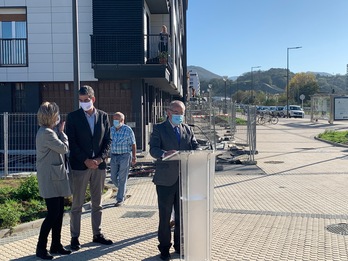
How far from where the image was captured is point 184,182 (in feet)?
14.6

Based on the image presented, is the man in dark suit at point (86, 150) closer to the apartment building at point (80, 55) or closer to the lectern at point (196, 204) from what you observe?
the lectern at point (196, 204)

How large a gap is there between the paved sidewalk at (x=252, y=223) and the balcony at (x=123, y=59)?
578cm

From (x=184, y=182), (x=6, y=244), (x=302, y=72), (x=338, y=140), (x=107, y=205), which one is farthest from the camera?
(x=302, y=72)

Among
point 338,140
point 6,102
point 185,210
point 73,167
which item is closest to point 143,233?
point 73,167

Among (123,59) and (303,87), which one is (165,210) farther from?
(303,87)

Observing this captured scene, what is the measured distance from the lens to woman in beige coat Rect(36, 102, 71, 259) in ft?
16.8

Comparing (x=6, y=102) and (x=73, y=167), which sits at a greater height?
(x=6, y=102)

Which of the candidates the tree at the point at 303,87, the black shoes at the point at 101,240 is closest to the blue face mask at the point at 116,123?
the black shoes at the point at 101,240

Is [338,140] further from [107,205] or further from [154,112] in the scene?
[107,205]

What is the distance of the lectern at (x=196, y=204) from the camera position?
4.45 m

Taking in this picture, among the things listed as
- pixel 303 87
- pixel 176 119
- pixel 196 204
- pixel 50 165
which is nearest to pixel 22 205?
pixel 50 165

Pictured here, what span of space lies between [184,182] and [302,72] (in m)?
125

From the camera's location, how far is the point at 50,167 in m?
5.18

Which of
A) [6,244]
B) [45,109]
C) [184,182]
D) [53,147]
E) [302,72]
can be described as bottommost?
[6,244]
